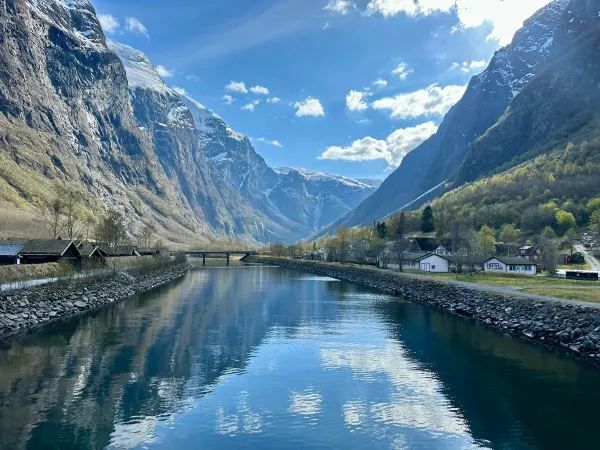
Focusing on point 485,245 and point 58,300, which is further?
point 485,245

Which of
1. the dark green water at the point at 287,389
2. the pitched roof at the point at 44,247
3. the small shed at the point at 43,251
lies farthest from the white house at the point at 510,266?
the pitched roof at the point at 44,247

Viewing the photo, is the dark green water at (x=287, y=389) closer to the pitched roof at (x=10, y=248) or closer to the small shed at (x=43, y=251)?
the pitched roof at (x=10, y=248)

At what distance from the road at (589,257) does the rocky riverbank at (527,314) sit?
62732 millimetres

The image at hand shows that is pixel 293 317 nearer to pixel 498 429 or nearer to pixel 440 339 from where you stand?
pixel 440 339

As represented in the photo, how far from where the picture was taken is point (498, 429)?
28.5 meters

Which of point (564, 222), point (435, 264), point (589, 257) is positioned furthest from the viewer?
point (564, 222)

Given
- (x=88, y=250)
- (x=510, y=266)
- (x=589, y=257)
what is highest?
(x=589, y=257)

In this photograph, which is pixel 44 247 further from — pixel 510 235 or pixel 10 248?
pixel 510 235

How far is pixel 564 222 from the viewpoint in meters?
192

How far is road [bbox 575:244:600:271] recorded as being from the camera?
13575 centimetres

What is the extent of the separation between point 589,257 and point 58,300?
143293 mm

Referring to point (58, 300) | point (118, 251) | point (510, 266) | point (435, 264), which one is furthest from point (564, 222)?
point (58, 300)

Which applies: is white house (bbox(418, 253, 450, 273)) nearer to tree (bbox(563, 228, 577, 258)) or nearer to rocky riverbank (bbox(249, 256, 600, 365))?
tree (bbox(563, 228, 577, 258))

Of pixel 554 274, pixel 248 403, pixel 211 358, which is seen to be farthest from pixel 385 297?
pixel 248 403
